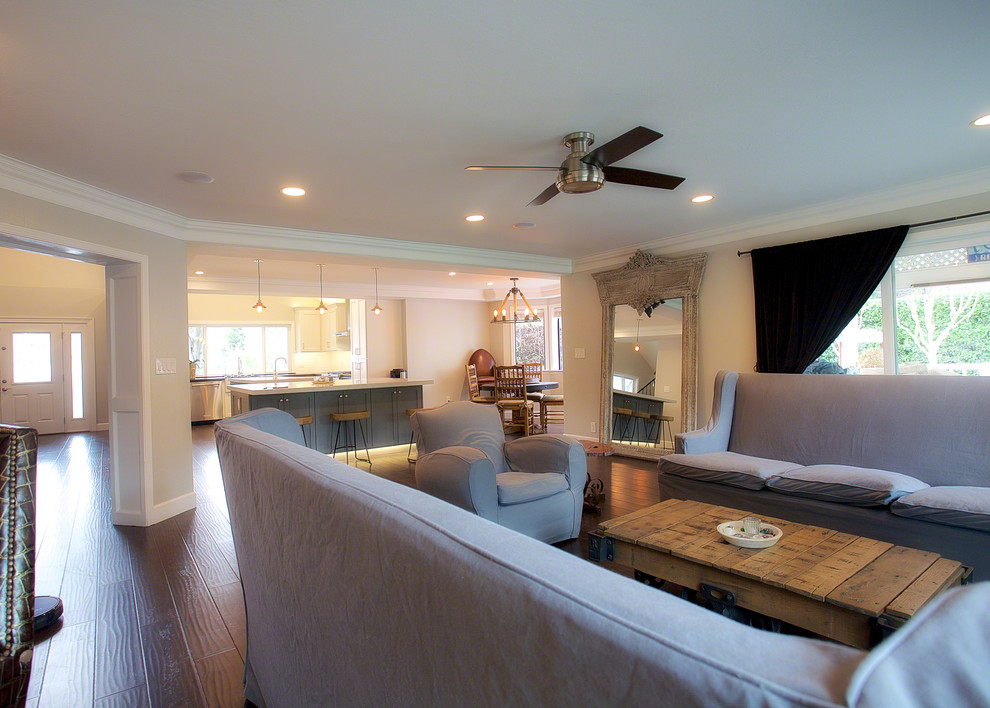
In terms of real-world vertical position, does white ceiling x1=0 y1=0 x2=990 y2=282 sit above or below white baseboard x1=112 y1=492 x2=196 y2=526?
above

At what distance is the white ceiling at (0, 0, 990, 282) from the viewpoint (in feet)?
6.09

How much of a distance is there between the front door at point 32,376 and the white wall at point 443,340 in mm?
5051

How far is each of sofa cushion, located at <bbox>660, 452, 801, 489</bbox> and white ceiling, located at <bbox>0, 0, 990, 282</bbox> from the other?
1.95 metres

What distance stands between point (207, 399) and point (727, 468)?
950cm

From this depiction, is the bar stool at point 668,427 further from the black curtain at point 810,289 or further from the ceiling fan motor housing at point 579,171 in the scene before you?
the ceiling fan motor housing at point 579,171

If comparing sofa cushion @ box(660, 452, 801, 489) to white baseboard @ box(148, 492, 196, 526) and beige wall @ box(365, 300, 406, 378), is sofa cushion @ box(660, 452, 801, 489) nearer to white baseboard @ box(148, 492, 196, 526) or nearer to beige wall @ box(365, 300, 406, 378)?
white baseboard @ box(148, 492, 196, 526)

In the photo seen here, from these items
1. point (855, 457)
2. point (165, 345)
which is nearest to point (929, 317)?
point (855, 457)

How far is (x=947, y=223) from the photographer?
3.84 meters

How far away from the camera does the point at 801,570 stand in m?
1.82

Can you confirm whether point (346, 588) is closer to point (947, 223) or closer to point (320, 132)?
point (320, 132)

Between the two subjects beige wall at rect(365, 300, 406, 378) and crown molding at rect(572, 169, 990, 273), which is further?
beige wall at rect(365, 300, 406, 378)

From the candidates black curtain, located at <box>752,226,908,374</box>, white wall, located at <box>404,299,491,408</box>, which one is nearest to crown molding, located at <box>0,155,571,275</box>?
black curtain, located at <box>752,226,908,374</box>

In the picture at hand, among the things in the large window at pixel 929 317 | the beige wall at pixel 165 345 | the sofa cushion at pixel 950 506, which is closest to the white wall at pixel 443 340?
the beige wall at pixel 165 345

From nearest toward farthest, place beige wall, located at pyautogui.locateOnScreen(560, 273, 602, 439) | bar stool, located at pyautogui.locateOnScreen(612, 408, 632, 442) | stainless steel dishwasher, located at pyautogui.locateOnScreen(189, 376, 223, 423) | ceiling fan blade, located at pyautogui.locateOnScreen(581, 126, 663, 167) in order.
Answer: ceiling fan blade, located at pyautogui.locateOnScreen(581, 126, 663, 167) < bar stool, located at pyautogui.locateOnScreen(612, 408, 632, 442) < beige wall, located at pyautogui.locateOnScreen(560, 273, 602, 439) < stainless steel dishwasher, located at pyautogui.locateOnScreen(189, 376, 223, 423)
